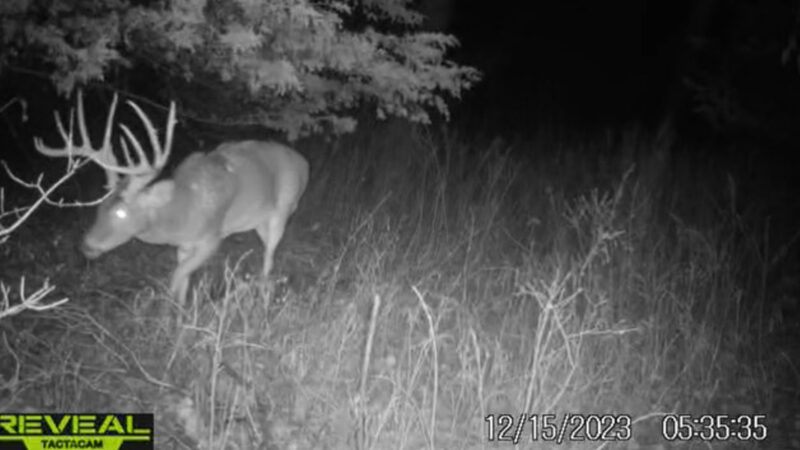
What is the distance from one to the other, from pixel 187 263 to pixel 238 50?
1555 millimetres

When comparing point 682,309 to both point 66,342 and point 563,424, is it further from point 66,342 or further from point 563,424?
point 66,342

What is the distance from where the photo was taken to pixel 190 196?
6.01 m

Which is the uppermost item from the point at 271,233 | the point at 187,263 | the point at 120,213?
the point at 120,213

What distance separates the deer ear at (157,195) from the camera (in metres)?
5.66

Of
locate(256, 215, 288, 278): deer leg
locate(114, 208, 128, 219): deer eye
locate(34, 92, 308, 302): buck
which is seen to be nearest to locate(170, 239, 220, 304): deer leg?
locate(34, 92, 308, 302): buck

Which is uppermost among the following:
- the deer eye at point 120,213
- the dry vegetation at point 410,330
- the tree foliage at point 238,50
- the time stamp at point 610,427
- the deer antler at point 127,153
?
the tree foliage at point 238,50

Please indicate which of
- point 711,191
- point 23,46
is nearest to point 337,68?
point 23,46

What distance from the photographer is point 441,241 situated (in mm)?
7395

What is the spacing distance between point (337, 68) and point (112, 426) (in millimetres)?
2410
